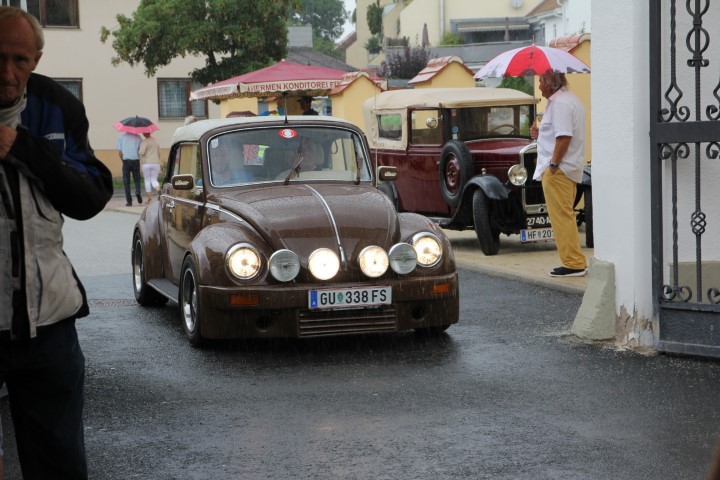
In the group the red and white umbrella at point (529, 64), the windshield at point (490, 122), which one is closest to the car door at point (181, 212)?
the windshield at point (490, 122)

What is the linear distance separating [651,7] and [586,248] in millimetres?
7108

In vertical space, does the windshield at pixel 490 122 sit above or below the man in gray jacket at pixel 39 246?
above

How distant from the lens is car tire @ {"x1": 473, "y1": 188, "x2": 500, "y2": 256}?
1429 cm

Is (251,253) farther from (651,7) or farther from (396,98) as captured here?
(396,98)

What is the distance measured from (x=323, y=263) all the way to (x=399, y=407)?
5.74 ft

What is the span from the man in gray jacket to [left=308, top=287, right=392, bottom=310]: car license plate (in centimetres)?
434

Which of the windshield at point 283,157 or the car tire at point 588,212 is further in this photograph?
the car tire at point 588,212

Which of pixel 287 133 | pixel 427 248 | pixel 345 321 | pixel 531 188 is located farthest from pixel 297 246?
pixel 531 188

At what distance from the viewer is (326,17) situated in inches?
6029

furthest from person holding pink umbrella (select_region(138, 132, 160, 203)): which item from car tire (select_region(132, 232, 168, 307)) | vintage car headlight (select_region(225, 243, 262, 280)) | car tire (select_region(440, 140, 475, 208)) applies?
vintage car headlight (select_region(225, 243, 262, 280))

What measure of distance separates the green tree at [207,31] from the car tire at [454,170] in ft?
85.9

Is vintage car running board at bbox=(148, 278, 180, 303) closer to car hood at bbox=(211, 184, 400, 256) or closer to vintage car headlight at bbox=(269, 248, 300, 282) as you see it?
car hood at bbox=(211, 184, 400, 256)

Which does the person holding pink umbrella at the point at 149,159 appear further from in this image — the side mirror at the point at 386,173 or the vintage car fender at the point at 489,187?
the side mirror at the point at 386,173

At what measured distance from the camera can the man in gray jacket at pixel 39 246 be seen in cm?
357
